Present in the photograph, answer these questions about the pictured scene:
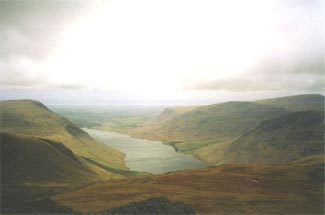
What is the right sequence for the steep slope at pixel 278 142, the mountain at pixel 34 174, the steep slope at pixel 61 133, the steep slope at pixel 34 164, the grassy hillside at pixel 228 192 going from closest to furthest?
the mountain at pixel 34 174 → the grassy hillside at pixel 228 192 → the steep slope at pixel 34 164 → the steep slope at pixel 278 142 → the steep slope at pixel 61 133

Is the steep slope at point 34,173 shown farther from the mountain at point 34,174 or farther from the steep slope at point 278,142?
the steep slope at point 278,142

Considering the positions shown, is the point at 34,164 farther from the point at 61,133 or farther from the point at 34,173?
the point at 61,133

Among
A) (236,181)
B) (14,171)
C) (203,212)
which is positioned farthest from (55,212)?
(236,181)

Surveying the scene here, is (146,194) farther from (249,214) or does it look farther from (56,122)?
(56,122)

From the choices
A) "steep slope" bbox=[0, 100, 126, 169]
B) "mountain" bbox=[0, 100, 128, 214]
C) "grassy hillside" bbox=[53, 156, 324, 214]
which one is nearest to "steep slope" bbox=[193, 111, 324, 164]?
"steep slope" bbox=[0, 100, 126, 169]

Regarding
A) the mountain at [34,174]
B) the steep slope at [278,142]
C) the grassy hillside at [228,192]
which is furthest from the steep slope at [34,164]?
the steep slope at [278,142]

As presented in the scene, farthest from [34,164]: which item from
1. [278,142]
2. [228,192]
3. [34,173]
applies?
[278,142]
